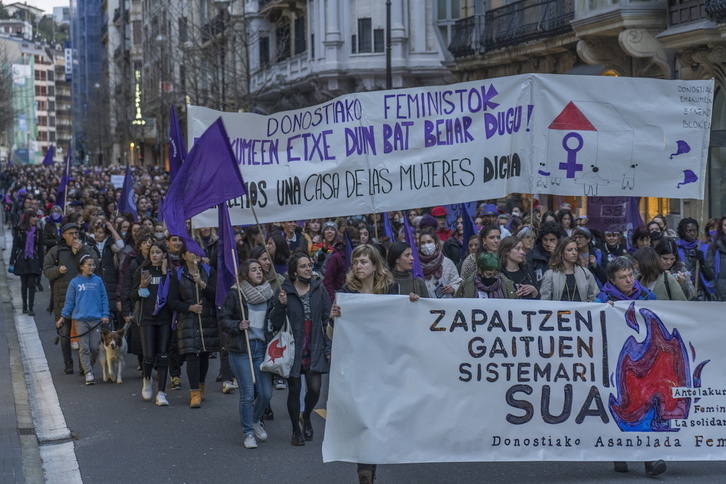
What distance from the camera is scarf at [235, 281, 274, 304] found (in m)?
9.01

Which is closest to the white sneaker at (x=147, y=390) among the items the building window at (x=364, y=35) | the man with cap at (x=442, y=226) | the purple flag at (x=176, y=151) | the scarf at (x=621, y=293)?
the purple flag at (x=176, y=151)

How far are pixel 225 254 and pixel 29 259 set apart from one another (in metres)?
9.43

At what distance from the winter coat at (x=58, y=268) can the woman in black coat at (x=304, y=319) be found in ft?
16.2

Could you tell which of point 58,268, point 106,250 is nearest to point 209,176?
point 58,268

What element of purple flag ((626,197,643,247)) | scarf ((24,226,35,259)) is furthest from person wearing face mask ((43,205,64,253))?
purple flag ((626,197,643,247))

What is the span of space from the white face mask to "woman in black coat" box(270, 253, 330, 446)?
2.25m

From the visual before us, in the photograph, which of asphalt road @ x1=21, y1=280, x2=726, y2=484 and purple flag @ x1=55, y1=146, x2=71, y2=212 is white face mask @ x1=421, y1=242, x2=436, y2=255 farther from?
purple flag @ x1=55, y1=146, x2=71, y2=212

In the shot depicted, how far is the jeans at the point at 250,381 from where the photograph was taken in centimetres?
893

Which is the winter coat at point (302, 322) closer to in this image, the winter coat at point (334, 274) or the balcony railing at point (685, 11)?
the winter coat at point (334, 274)

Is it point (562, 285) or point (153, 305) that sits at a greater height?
point (562, 285)

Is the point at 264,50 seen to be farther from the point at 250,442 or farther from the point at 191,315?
the point at 250,442

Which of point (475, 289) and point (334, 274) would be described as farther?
point (334, 274)

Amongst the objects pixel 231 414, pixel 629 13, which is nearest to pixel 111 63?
pixel 629 13

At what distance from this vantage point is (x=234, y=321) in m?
8.96
